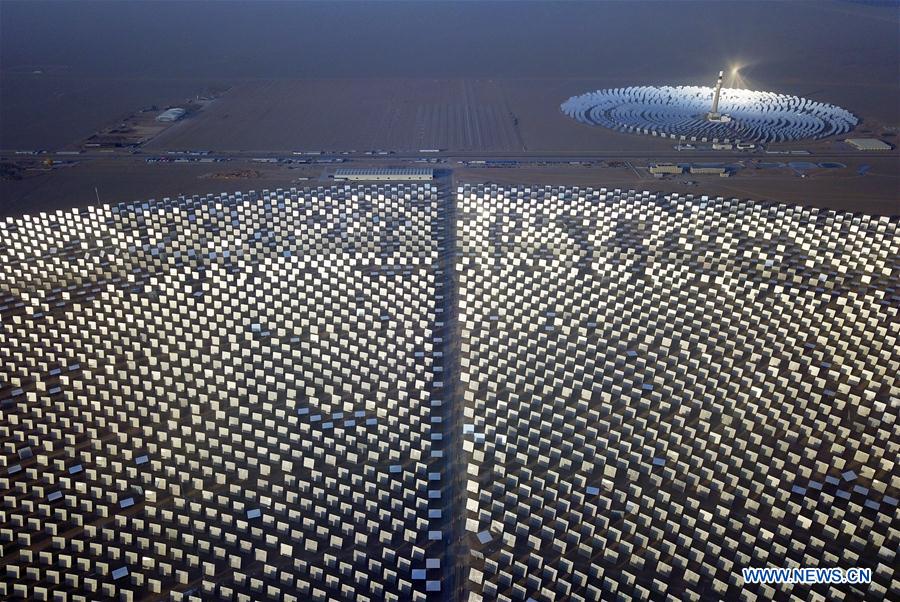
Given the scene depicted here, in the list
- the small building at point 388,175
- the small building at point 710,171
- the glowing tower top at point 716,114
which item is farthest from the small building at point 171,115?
the glowing tower top at point 716,114

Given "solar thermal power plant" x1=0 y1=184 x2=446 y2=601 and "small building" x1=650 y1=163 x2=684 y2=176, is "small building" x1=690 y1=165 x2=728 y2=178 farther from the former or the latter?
"solar thermal power plant" x1=0 y1=184 x2=446 y2=601

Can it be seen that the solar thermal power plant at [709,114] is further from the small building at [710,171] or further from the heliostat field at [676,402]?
the heliostat field at [676,402]

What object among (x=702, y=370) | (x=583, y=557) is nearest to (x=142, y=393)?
(x=583, y=557)

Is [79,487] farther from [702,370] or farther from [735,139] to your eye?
[735,139]

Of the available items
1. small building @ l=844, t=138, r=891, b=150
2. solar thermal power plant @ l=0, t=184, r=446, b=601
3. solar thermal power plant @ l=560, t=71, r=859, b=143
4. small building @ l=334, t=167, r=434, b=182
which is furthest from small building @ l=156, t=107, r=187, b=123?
small building @ l=844, t=138, r=891, b=150

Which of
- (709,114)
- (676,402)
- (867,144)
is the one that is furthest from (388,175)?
(867,144)

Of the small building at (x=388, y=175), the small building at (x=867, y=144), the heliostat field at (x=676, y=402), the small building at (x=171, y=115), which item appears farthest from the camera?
the small building at (x=171, y=115)
